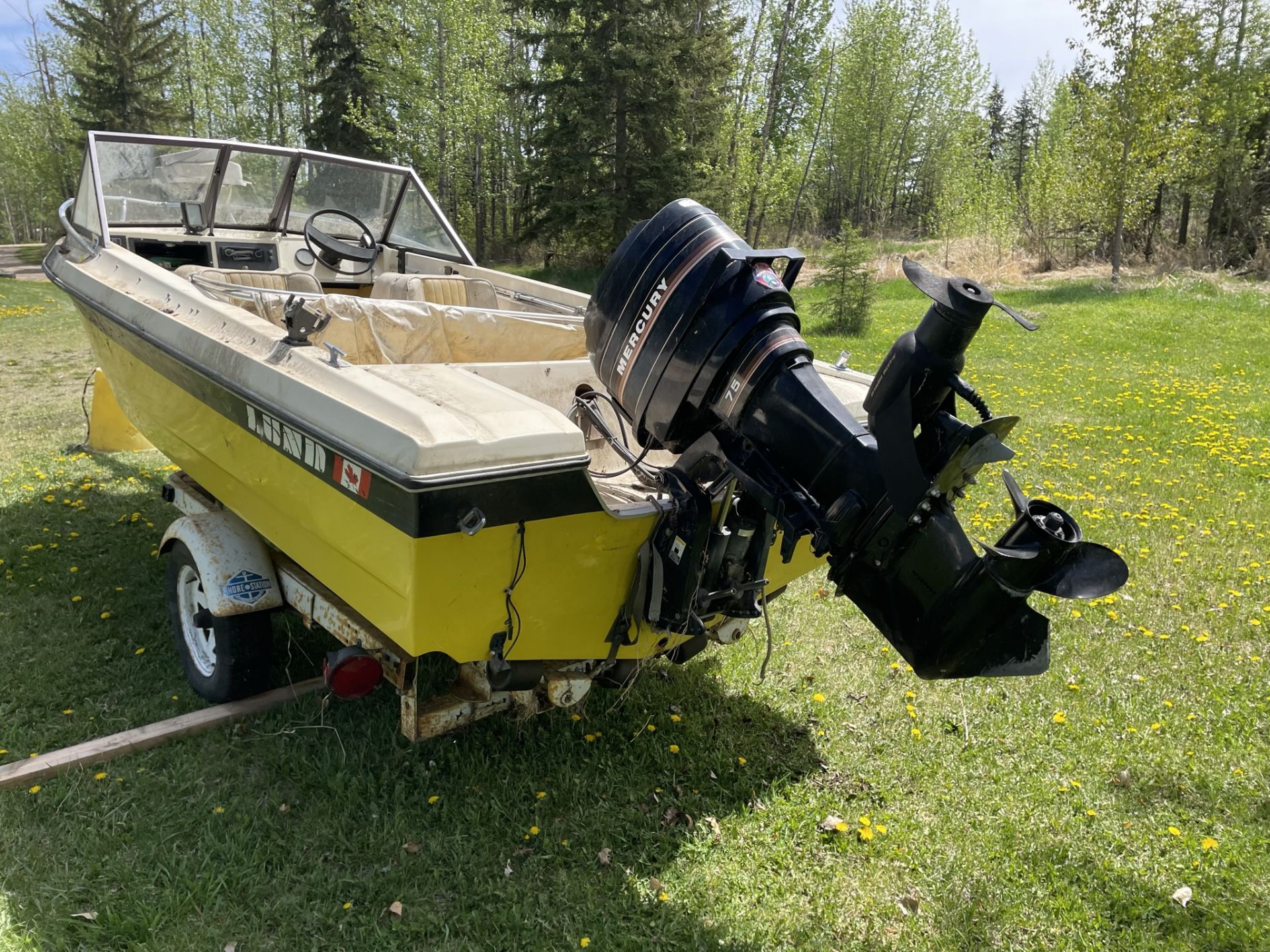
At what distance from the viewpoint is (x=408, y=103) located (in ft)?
72.8

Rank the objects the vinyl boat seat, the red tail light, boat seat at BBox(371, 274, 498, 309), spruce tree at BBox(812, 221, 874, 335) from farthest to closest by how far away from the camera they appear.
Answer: spruce tree at BBox(812, 221, 874, 335)
boat seat at BBox(371, 274, 498, 309)
the vinyl boat seat
the red tail light

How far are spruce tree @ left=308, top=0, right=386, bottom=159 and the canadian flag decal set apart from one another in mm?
A: 21500

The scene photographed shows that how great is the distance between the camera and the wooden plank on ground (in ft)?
8.91

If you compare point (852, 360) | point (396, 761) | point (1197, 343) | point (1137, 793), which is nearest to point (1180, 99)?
point (1197, 343)

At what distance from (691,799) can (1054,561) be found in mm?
1543

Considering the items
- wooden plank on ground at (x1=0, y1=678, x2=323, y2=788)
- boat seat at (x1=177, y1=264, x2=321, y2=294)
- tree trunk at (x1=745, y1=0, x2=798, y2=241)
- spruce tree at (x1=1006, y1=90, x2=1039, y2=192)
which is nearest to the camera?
wooden plank on ground at (x1=0, y1=678, x2=323, y2=788)

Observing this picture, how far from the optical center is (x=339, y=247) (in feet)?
16.3

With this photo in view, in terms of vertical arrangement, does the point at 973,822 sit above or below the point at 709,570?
below

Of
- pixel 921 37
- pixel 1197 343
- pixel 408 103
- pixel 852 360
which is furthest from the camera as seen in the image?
pixel 921 37

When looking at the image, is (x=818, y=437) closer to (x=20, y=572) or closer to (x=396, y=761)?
(x=396, y=761)

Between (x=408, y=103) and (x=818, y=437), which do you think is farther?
(x=408, y=103)

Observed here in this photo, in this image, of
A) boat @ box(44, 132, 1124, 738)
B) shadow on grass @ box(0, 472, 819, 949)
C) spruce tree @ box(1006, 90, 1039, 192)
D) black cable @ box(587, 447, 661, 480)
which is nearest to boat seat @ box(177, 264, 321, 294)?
boat @ box(44, 132, 1124, 738)

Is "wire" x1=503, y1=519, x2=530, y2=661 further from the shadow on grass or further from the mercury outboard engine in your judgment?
the shadow on grass

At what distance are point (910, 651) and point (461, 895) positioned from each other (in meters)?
1.42
